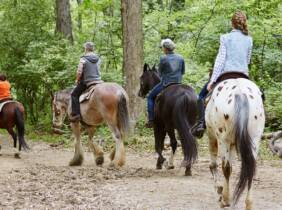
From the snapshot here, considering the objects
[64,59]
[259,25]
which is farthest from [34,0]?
[259,25]

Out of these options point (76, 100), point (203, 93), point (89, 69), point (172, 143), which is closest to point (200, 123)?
point (203, 93)

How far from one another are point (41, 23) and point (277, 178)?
1301cm

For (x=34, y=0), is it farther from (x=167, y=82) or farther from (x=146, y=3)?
(x=167, y=82)

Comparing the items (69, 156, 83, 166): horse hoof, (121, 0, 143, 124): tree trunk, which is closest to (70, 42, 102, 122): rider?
(69, 156, 83, 166): horse hoof

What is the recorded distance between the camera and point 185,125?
10.5 meters

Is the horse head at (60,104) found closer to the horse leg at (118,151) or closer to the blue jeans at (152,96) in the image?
the horse leg at (118,151)

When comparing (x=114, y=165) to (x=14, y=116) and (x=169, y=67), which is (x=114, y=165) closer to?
(x=169, y=67)

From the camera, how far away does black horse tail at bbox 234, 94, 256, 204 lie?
712 cm

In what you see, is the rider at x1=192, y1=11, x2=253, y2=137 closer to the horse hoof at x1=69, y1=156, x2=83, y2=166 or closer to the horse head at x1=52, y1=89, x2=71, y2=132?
the horse hoof at x1=69, y1=156, x2=83, y2=166

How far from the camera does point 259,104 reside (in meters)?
7.38

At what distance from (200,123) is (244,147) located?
9.36 feet

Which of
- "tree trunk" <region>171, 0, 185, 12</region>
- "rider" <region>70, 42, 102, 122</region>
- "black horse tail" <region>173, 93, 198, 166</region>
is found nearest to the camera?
"black horse tail" <region>173, 93, 198, 166</region>

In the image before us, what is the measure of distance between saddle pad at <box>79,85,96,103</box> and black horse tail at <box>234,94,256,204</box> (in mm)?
5680

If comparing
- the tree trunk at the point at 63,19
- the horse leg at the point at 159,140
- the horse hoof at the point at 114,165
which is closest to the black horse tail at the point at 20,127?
the horse hoof at the point at 114,165
